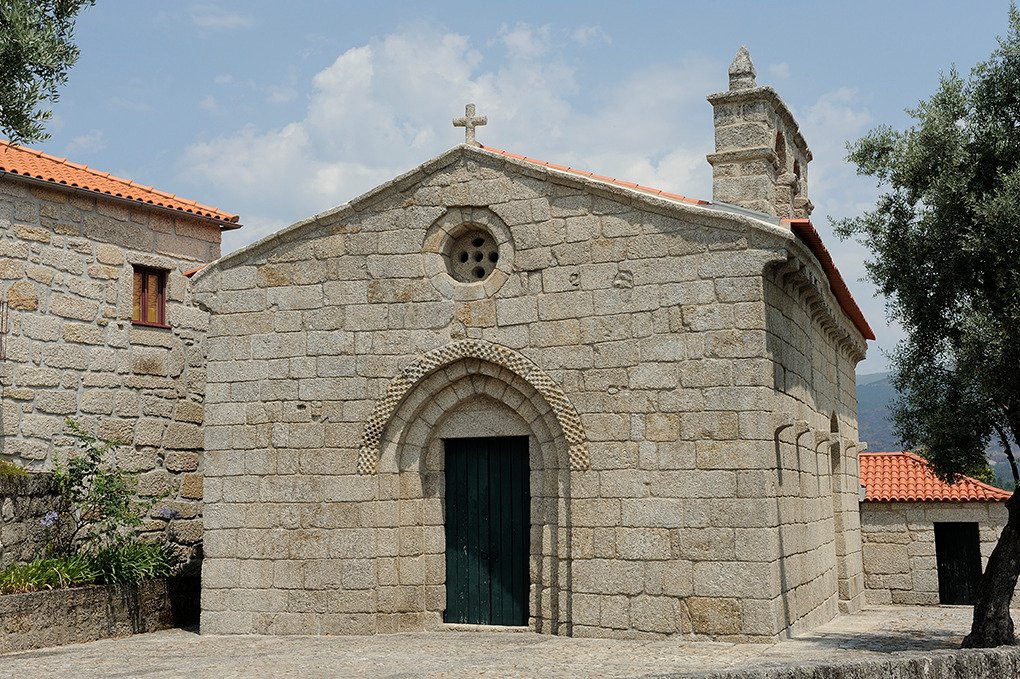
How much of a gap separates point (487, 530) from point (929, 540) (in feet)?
25.9

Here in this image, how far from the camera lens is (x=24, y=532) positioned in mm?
12039

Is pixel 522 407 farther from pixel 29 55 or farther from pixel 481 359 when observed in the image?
pixel 29 55

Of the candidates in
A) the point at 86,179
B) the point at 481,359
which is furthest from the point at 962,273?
the point at 86,179

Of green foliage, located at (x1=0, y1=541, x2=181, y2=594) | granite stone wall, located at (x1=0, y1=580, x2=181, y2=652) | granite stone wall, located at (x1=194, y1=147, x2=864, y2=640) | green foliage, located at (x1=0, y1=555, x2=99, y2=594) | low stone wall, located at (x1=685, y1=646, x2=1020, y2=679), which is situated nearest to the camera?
low stone wall, located at (x1=685, y1=646, x2=1020, y2=679)

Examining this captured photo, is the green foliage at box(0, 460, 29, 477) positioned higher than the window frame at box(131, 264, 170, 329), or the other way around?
the window frame at box(131, 264, 170, 329)

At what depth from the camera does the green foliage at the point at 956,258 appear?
31.0ft

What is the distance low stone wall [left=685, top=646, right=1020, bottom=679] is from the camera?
5445mm

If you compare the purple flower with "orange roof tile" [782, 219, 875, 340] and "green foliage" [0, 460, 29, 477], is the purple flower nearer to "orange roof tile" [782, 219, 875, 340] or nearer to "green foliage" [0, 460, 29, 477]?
"green foliage" [0, 460, 29, 477]

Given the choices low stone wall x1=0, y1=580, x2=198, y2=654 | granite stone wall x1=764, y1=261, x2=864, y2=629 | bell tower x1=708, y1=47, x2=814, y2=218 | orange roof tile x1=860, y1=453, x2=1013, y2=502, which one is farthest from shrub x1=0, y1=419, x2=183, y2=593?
orange roof tile x1=860, y1=453, x2=1013, y2=502

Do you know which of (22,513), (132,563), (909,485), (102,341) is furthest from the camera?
(909,485)

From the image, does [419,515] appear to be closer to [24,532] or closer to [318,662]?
[318,662]

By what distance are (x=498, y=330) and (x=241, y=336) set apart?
9.83 feet

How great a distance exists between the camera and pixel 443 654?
9898 millimetres

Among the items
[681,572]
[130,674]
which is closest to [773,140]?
[681,572]
